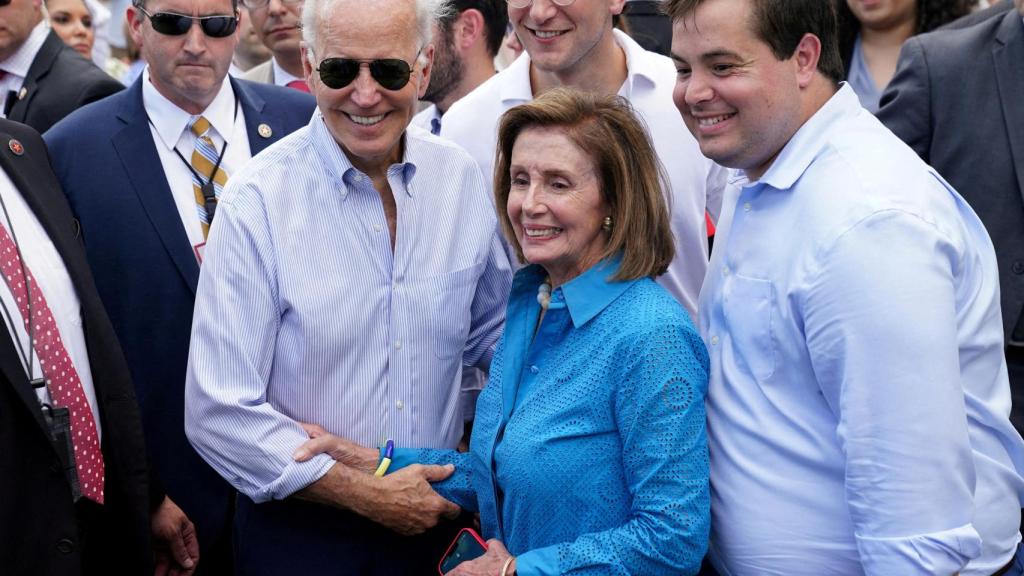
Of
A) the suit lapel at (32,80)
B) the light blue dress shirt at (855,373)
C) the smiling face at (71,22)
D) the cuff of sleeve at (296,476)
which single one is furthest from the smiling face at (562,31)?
the smiling face at (71,22)

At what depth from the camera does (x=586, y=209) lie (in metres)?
2.88

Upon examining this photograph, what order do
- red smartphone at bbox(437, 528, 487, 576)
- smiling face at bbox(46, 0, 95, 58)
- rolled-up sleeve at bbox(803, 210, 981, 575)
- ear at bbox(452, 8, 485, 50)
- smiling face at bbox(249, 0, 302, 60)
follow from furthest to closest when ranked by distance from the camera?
smiling face at bbox(46, 0, 95, 58) → smiling face at bbox(249, 0, 302, 60) → ear at bbox(452, 8, 485, 50) → red smartphone at bbox(437, 528, 487, 576) → rolled-up sleeve at bbox(803, 210, 981, 575)

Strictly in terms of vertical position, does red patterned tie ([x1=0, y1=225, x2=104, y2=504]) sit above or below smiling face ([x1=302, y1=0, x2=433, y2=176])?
below

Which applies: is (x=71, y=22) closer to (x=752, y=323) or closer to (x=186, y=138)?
(x=186, y=138)

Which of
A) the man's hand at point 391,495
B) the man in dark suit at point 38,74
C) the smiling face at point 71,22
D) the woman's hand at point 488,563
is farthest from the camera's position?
the smiling face at point 71,22

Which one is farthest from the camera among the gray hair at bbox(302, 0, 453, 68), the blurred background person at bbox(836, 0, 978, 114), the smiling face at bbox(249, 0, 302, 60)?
the smiling face at bbox(249, 0, 302, 60)

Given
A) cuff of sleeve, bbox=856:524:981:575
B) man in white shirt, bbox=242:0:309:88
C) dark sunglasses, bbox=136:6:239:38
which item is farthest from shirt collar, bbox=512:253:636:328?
man in white shirt, bbox=242:0:309:88

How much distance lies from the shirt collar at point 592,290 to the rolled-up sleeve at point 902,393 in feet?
1.86

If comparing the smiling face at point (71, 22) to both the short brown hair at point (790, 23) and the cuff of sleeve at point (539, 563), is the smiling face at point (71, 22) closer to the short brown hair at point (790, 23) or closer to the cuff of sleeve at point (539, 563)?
the short brown hair at point (790, 23)

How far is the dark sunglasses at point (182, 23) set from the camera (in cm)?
396

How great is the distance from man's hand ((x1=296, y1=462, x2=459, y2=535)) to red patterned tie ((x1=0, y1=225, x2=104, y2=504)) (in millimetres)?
611

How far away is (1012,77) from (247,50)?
4.56 meters

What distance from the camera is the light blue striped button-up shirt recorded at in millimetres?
3021

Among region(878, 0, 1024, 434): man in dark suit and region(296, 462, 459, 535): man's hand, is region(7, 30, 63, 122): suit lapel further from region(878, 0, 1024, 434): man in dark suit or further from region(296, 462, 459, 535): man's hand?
region(878, 0, 1024, 434): man in dark suit
